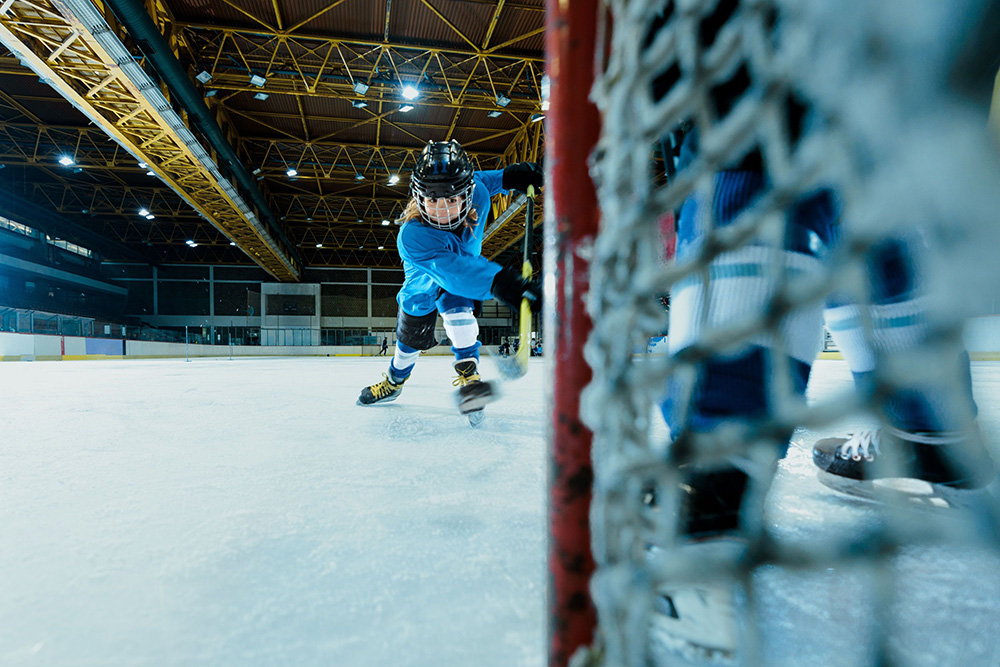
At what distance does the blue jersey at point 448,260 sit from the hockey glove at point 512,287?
81 mm

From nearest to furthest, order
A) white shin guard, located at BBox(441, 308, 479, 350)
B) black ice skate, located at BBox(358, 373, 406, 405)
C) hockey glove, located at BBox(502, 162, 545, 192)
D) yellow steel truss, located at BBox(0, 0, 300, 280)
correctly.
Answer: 1. hockey glove, located at BBox(502, 162, 545, 192)
2. white shin guard, located at BBox(441, 308, 479, 350)
3. black ice skate, located at BBox(358, 373, 406, 405)
4. yellow steel truss, located at BBox(0, 0, 300, 280)

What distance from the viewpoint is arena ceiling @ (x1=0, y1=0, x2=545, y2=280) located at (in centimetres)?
478

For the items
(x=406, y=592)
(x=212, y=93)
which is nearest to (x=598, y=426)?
(x=406, y=592)

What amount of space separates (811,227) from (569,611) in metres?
0.47

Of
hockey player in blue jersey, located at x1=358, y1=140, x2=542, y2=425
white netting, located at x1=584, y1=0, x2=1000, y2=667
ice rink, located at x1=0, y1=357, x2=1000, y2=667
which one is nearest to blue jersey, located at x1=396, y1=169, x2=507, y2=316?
hockey player in blue jersey, located at x1=358, y1=140, x2=542, y2=425

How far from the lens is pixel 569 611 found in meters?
0.29

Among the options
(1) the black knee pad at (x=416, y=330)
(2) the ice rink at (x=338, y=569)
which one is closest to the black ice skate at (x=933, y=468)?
(2) the ice rink at (x=338, y=569)

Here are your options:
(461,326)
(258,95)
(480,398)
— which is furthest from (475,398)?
(258,95)

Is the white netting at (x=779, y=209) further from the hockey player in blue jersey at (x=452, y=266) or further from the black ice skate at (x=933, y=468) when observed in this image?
the hockey player in blue jersey at (x=452, y=266)

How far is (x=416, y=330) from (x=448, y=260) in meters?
0.53

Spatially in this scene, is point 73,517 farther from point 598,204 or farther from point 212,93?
point 212,93

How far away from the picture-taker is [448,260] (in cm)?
148

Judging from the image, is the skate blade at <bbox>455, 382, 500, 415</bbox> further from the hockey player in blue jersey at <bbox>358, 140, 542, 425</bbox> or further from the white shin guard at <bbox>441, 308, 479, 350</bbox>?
the white shin guard at <bbox>441, 308, 479, 350</bbox>

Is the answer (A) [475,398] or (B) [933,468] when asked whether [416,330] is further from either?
(B) [933,468]
